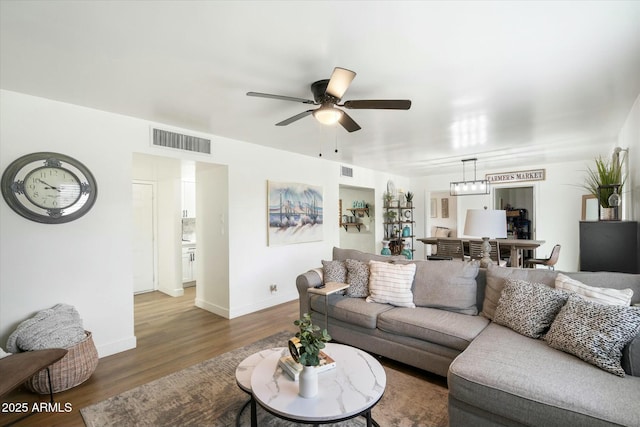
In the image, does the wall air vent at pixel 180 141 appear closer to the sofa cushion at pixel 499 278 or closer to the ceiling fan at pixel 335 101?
the ceiling fan at pixel 335 101

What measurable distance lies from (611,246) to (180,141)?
15.1 feet

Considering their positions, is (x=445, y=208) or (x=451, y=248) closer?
(x=451, y=248)

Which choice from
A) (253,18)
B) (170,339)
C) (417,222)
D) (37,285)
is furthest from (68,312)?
(417,222)

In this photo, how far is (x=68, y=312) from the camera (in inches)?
104

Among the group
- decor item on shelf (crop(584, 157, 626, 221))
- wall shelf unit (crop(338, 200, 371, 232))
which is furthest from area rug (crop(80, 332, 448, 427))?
wall shelf unit (crop(338, 200, 371, 232))

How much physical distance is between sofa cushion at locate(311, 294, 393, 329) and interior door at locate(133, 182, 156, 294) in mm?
3817

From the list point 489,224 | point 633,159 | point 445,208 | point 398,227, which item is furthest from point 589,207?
point 489,224

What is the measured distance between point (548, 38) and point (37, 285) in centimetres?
428

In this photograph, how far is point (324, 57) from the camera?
206 centimetres

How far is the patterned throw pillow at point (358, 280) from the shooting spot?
10.5ft

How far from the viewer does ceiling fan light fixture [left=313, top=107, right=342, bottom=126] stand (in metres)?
2.36

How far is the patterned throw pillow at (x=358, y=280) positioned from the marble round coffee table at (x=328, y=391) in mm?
1133

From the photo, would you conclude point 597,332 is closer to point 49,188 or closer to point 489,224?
point 489,224

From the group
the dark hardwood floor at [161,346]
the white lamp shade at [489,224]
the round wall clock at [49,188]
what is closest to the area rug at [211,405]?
the dark hardwood floor at [161,346]
